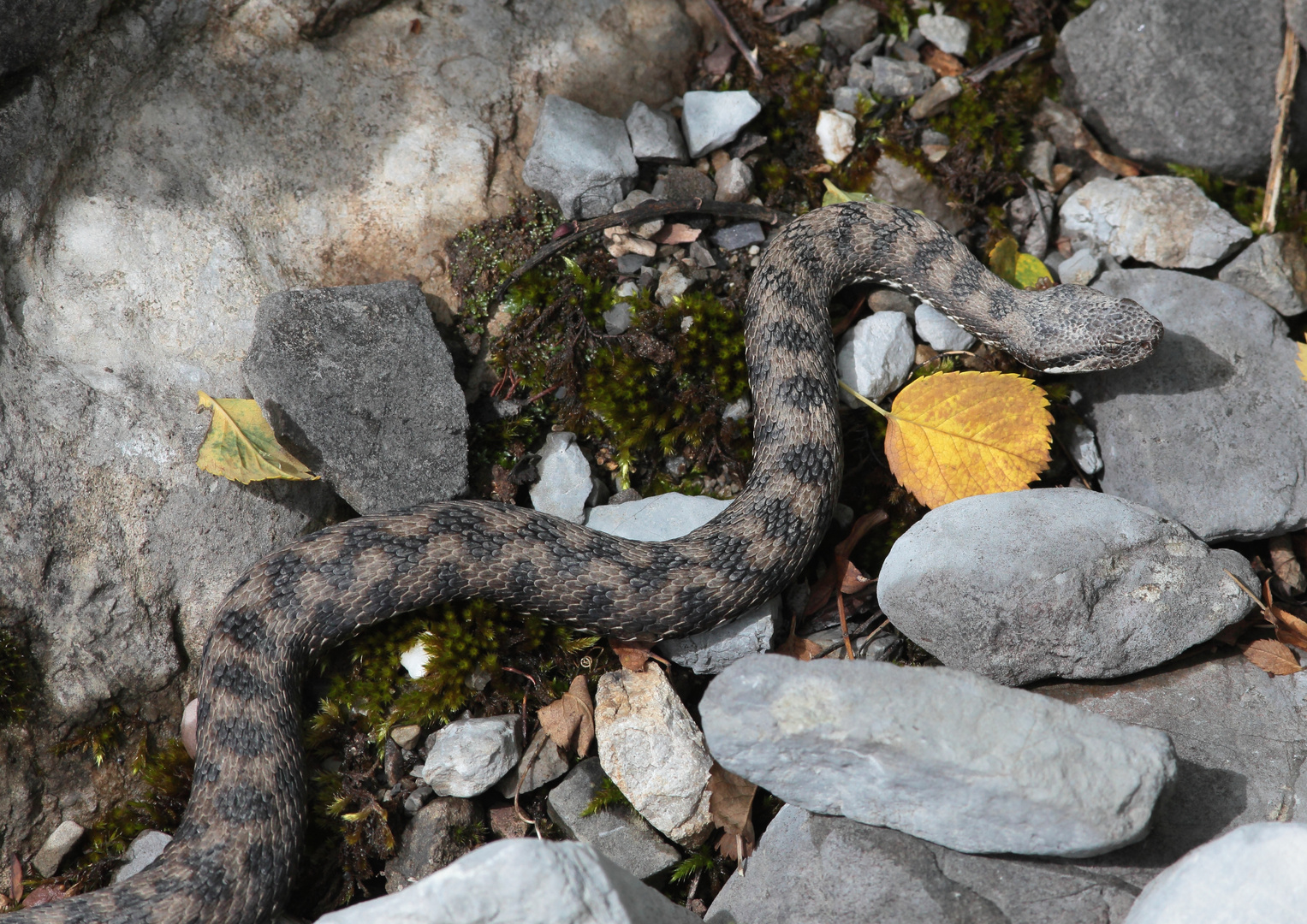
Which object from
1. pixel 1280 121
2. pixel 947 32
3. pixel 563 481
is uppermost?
pixel 947 32

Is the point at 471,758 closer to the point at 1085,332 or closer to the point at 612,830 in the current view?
the point at 612,830

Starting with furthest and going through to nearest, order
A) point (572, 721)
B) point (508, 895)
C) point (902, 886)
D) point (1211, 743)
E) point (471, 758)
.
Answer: point (572, 721) → point (471, 758) → point (1211, 743) → point (902, 886) → point (508, 895)

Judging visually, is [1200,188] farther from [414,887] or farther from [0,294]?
[0,294]

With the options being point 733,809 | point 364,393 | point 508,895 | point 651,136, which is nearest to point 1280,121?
point 651,136

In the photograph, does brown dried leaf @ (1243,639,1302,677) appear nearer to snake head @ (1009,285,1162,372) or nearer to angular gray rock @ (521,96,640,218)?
snake head @ (1009,285,1162,372)

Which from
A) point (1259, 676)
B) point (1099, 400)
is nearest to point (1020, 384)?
point (1099, 400)

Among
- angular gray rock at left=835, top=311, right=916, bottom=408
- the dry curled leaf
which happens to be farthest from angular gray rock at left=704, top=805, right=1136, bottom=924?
angular gray rock at left=835, top=311, right=916, bottom=408

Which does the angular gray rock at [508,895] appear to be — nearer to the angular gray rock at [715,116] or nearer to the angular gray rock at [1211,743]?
the angular gray rock at [1211,743]

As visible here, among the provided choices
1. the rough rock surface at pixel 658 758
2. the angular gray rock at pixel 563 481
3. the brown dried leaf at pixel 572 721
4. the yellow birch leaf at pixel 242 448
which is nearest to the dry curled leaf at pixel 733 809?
the rough rock surface at pixel 658 758
